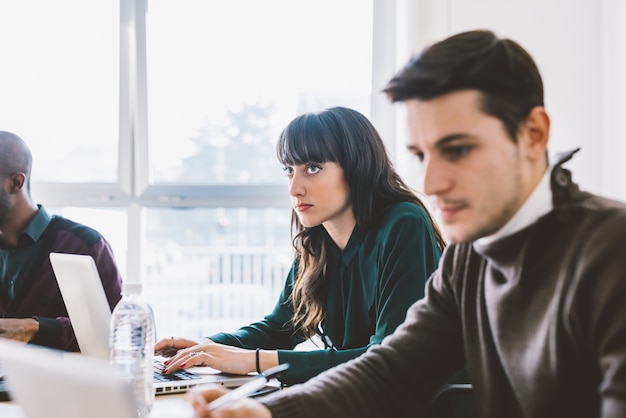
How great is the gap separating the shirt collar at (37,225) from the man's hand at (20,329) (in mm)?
411

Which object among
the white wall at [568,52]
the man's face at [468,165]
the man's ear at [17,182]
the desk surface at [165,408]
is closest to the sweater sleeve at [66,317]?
the man's ear at [17,182]

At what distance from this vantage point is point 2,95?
10.1ft

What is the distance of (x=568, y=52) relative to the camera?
2832 mm

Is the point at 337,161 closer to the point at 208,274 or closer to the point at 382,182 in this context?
the point at 382,182

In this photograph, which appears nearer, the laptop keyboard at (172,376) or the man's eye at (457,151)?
the man's eye at (457,151)

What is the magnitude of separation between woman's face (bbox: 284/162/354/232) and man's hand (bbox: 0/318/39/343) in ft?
2.63

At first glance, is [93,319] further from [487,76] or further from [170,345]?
[487,76]

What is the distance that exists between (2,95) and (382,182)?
203 cm

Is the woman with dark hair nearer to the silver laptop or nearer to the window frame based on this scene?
the silver laptop

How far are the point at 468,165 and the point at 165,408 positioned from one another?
725mm

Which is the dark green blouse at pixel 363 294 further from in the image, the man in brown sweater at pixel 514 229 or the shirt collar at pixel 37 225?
the shirt collar at pixel 37 225

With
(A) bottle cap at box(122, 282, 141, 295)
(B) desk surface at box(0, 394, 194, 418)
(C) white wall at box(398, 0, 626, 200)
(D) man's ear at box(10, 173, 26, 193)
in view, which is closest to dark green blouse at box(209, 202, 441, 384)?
(B) desk surface at box(0, 394, 194, 418)

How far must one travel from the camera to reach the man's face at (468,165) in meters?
1.03

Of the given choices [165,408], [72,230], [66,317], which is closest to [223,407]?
[165,408]
